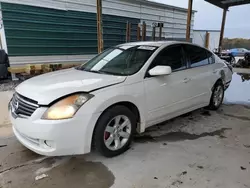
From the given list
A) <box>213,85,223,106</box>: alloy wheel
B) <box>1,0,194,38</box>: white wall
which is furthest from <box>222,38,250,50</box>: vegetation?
<box>213,85,223,106</box>: alloy wheel

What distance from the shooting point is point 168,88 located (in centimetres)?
308

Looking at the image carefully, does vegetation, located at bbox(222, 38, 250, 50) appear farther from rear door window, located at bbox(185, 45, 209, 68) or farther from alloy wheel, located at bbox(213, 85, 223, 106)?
rear door window, located at bbox(185, 45, 209, 68)

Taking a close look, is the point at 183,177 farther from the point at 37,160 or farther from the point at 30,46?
the point at 30,46

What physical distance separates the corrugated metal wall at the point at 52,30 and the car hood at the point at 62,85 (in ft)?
17.3

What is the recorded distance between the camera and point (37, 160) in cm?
261

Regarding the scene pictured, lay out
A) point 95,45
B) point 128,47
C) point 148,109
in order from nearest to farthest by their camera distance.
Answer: point 148,109, point 128,47, point 95,45

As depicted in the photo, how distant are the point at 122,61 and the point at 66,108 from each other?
126 cm

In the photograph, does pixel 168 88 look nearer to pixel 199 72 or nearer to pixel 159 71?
pixel 159 71

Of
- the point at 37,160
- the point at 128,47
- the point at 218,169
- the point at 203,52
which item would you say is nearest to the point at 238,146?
the point at 218,169

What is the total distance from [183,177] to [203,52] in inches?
98.2

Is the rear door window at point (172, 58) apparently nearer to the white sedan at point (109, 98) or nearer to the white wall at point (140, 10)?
the white sedan at point (109, 98)

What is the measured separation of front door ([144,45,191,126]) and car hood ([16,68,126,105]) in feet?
1.64

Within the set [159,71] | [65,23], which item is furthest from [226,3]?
[159,71]

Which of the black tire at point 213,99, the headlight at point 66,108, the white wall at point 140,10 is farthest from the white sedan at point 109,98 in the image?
the white wall at point 140,10
